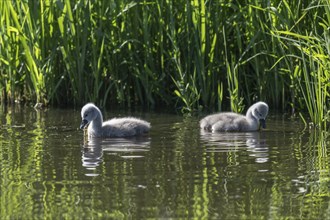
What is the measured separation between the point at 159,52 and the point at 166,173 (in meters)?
4.84

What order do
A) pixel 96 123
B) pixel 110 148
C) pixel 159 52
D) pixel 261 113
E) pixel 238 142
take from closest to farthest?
pixel 110 148 < pixel 238 142 < pixel 96 123 < pixel 261 113 < pixel 159 52

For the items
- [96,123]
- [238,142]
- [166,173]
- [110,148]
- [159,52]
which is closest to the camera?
[166,173]

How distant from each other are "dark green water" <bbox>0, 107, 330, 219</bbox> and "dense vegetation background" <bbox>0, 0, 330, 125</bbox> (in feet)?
2.58

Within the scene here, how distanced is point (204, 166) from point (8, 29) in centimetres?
493

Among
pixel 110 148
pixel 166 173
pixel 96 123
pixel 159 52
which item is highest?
pixel 159 52

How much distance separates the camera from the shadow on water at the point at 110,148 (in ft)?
32.7

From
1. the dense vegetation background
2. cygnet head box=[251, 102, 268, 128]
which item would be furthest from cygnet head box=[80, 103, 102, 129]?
cygnet head box=[251, 102, 268, 128]

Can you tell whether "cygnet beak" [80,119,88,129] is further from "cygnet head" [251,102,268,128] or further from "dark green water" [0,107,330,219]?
"cygnet head" [251,102,268,128]

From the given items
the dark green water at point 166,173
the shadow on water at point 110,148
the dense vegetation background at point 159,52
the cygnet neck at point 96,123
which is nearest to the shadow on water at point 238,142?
the dark green water at point 166,173

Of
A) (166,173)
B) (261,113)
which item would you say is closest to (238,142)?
(261,113)

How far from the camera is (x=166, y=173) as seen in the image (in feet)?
30.3

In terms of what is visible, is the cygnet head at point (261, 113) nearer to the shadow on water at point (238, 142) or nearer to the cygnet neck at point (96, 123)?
the shadow on water at point (238, 142)

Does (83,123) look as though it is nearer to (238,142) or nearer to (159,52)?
(238,142)

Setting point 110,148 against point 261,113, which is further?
point 261,113
